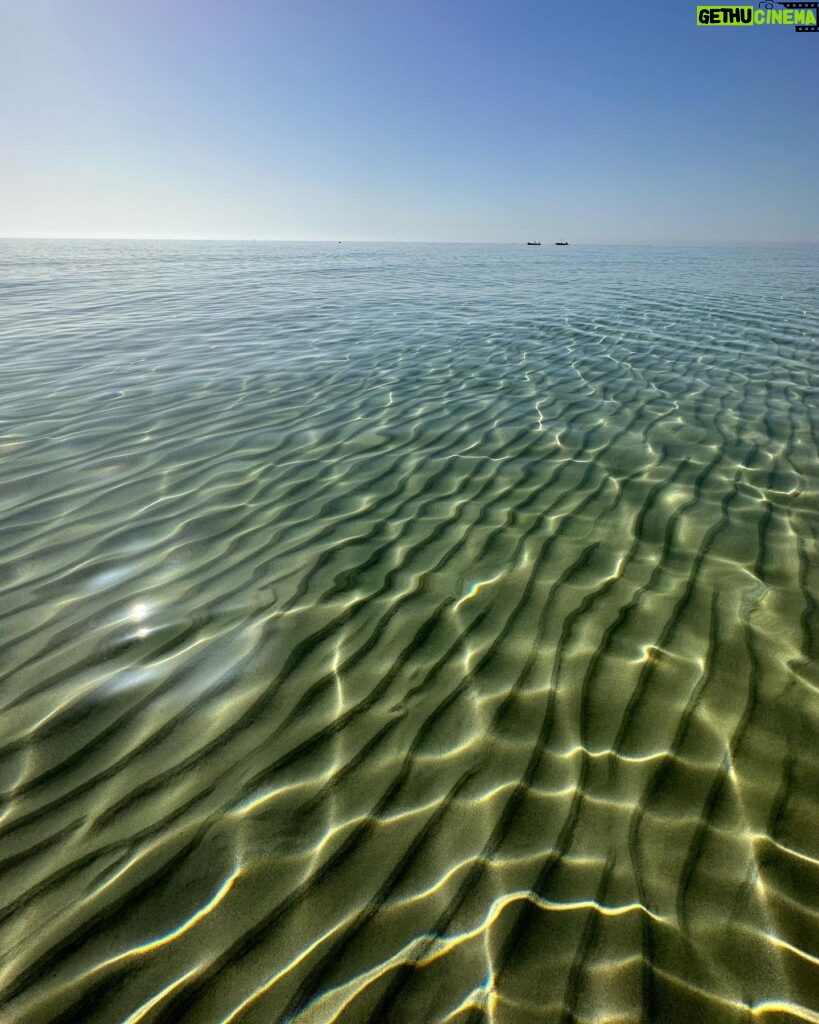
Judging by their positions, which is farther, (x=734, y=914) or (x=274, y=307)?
(x=274, y=307)

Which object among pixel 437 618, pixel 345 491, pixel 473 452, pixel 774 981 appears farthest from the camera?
pixel 473 452

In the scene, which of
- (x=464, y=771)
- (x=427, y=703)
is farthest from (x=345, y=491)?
(x=464, y=771)

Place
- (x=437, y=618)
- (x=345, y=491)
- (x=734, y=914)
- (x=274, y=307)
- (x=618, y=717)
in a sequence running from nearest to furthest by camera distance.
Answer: (x=734, y=914)
(x=618, y=717)
(x=437, y=618)
(x=345, y=491)
(x=274, y=307)

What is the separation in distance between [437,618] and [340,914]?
4.63 ft

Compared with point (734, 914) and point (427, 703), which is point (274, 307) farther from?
point (734, 914)

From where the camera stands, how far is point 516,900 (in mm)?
1682

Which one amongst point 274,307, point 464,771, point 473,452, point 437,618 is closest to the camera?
point 464,771

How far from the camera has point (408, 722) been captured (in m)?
2.28

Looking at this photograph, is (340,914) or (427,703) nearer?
(340,914)

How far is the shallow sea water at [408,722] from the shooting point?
61.1 inches

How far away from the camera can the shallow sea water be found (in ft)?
5.09

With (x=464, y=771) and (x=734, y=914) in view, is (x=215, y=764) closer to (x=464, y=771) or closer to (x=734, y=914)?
(x=464, y=771)

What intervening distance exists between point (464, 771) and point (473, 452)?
318 centimetres

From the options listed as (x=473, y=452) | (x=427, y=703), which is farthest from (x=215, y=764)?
(x=473, y=452)
